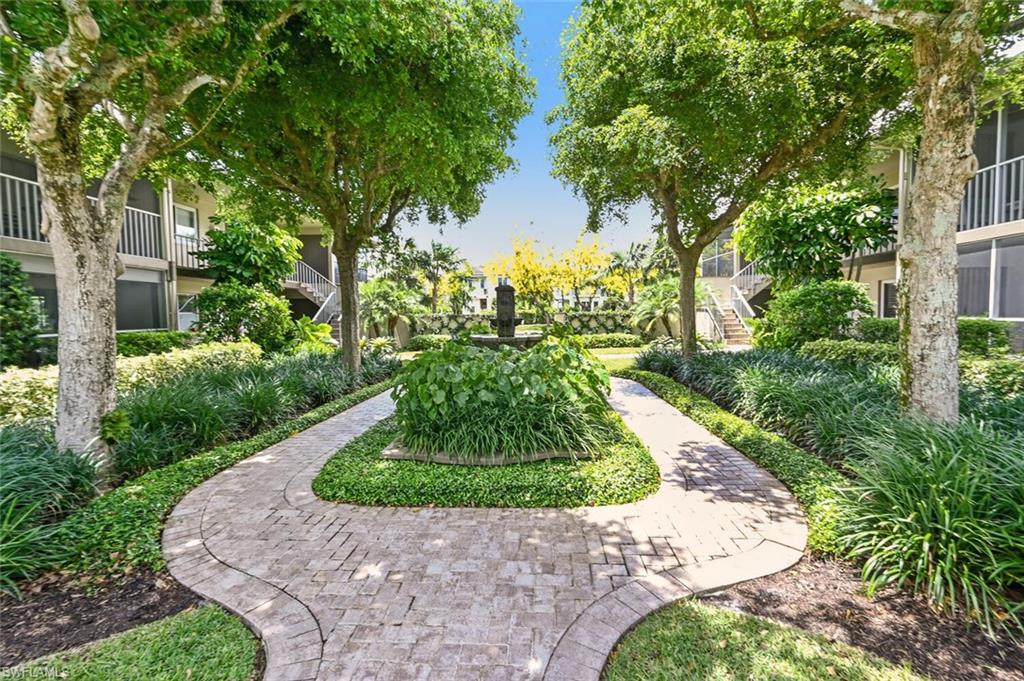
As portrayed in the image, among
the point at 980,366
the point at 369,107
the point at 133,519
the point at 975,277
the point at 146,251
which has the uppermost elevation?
the point at 369,107

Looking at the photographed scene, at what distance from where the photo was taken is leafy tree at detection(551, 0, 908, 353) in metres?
5.98

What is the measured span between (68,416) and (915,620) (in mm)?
6624

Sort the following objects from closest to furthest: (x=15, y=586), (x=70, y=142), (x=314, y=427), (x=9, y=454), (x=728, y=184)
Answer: (x=15, y=586) → (x=9, y=454) → (x=70, y=142) → (x=314, y=427) → (x=728, y=184)

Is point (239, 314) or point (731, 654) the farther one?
point (239, 314)

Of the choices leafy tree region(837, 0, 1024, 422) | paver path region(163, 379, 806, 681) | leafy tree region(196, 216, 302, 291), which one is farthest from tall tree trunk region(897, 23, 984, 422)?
leafy tree region(196, 216, 302, 291)

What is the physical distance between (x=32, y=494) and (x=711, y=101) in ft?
30.0

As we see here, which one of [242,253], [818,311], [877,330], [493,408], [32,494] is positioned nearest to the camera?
[32,494]

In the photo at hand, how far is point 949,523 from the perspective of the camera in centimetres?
262

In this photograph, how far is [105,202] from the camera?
4.23 meters

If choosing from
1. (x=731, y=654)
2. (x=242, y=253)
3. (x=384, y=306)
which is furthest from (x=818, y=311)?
(x=384, y=306)

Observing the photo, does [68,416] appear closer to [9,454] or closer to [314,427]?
[9,454]

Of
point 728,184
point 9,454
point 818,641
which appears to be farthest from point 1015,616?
point 728,184

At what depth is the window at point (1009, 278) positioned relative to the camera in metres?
8.96

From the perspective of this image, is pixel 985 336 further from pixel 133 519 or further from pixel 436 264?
pixel 436 264
